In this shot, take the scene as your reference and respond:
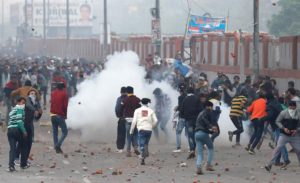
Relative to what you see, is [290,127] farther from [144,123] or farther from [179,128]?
[179,128]

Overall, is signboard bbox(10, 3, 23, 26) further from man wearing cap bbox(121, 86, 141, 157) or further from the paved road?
man wearing cap bbox(121, 86, 141, 157)

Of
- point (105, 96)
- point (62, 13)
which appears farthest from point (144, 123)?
point (62, 13)

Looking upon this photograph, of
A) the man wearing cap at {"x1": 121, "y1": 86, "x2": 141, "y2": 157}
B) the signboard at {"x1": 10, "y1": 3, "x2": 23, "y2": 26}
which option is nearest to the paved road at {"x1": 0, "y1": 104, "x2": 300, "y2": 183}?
the man wearing cap at {"x1": 121, "y1": 86, "x2": 141, "y2": 157}

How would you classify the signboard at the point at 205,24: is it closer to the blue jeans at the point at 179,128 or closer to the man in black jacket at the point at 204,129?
the blue jeans at the point at 179,128

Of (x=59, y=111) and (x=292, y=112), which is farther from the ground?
(x=292, y=112)

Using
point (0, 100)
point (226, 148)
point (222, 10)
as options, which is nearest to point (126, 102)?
point (226, 148)

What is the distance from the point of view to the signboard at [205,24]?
165 ft

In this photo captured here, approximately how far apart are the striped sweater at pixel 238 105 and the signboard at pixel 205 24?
80.4 ft

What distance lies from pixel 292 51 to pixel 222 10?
91.1 metres

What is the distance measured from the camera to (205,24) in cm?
5038

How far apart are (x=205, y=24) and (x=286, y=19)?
37658mm

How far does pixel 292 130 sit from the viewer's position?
19.8m

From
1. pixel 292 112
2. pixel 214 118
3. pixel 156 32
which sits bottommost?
pixel 214 118

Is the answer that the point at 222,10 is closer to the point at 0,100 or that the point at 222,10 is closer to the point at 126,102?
the point at 0,100
